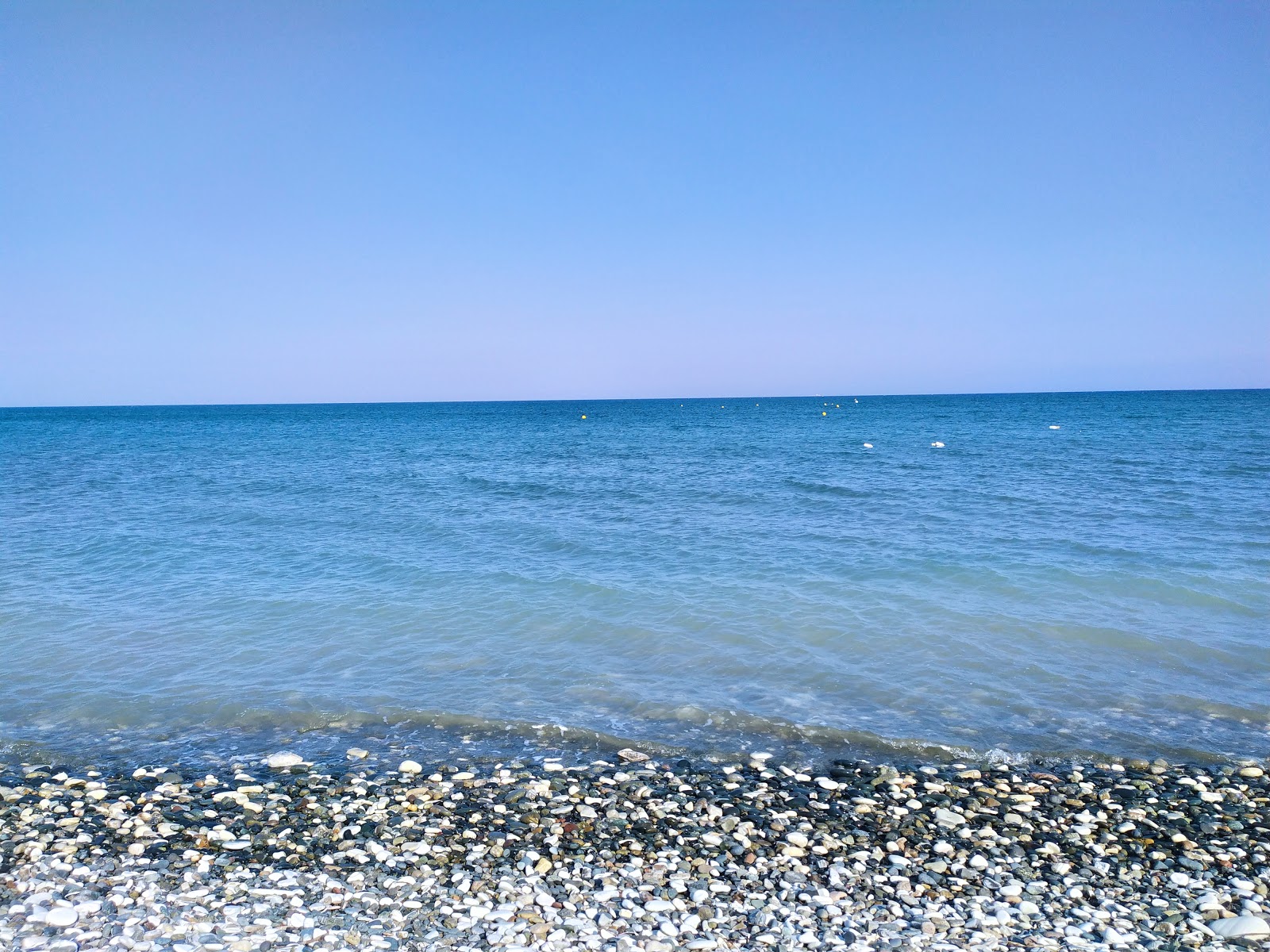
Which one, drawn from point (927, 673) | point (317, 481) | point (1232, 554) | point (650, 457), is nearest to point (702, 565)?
point (927, 673)

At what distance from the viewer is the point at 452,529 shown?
2542 centimetres

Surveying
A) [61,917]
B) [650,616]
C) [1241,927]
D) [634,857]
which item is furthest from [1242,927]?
[650,616]

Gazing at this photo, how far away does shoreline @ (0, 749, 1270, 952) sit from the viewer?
6.24 m

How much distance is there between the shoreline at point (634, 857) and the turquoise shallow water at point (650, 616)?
1.08 meters

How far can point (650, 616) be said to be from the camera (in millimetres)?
15672

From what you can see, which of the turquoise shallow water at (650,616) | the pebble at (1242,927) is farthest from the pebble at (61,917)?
the pebble at (1242,927)

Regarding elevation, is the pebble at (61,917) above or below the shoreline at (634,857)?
above

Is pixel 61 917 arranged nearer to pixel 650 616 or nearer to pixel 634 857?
pixel 634 857

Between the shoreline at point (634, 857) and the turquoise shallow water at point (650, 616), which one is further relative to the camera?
the turquoise shallow water at point (650, 616)

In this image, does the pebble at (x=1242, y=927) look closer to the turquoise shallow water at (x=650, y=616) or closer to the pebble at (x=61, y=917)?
the turquoise shallow water at (x=650, y=616)

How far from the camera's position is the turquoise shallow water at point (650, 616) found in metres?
10.7

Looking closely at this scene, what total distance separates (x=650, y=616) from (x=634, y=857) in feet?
27.5

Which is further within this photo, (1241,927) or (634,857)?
(634,857)

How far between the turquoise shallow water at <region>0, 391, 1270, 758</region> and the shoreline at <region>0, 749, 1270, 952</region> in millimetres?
1078
